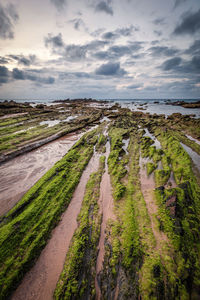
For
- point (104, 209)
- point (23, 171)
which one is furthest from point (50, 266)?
point (23, 171)

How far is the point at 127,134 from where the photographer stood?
18.5 metres

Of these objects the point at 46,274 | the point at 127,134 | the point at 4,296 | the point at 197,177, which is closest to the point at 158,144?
the point at 127,134

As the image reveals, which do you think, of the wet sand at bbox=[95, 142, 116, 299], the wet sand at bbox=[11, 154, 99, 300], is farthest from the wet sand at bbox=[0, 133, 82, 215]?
the wet sand at bbox=[95, 142, 116, 299]

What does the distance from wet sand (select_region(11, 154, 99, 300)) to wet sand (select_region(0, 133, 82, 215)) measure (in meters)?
3.29

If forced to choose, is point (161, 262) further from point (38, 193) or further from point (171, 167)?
point (171, 167)

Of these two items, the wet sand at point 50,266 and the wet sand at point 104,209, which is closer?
the wet sand at point 50,266

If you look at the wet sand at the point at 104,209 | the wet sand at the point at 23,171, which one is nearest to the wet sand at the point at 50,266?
the wet sand at the point at 104,209

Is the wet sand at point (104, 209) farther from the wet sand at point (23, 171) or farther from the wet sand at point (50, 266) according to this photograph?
the wet sand at point (23, 171)

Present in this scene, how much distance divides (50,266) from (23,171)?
24.4 ft

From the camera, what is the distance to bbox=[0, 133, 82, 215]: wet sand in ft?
22.7

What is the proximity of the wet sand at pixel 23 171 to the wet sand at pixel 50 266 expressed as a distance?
329cm

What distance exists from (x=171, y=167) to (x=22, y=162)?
43.6ft

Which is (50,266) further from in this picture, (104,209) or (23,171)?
(23,171)

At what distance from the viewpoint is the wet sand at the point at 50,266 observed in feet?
11.2
